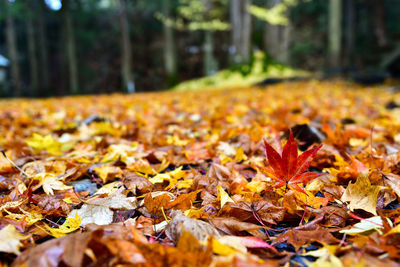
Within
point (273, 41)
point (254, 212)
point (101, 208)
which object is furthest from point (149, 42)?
point (254, 212)

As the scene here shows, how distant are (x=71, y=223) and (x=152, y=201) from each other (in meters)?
0.25

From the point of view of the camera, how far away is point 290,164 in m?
0.91

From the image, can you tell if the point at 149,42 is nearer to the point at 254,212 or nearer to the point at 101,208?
the point at 101,208

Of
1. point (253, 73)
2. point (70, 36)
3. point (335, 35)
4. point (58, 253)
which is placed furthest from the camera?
point (70, 36)

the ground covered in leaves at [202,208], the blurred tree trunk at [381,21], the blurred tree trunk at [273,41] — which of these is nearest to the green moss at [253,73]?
the blurred tree trunk at [273,41]

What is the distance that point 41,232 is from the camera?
80cm

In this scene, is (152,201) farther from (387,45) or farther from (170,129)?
(387,45)

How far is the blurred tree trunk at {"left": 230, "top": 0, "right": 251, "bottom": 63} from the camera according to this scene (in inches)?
419

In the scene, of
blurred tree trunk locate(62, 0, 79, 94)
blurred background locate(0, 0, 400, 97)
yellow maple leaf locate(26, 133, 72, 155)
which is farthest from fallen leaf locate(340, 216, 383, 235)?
blurred tree trunk locate(62, 0, 79, 94)

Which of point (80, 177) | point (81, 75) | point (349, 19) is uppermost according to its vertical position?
point (349, 19)

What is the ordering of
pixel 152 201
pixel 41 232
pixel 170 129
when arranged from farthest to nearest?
pixel 170 129 < pixel 152 201 < pixel 41 232

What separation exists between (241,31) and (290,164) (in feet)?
36.3

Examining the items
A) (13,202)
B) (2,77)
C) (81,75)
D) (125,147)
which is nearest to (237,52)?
(125,147)

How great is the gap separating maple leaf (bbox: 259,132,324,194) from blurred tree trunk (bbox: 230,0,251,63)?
10.3 metres
